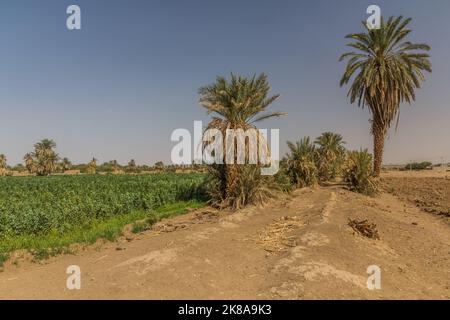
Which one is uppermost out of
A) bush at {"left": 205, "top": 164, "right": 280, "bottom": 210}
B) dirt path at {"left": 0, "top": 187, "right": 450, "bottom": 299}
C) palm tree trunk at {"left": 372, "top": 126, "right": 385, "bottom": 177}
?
palm tree trunk at {"left": 372, "top": 126, "right": 385, "bottom": 177}

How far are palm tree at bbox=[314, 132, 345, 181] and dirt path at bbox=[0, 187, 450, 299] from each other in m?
19.4

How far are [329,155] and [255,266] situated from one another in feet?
95.3

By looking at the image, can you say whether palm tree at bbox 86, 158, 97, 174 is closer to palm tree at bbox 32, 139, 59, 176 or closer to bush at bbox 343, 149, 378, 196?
palm tree at bbox 32, 139, 59, 176

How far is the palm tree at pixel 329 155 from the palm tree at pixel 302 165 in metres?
5.77

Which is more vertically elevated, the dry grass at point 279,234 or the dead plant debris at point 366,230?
the dead plant debris at point 366,230

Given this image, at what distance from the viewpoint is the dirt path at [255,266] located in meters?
6.28

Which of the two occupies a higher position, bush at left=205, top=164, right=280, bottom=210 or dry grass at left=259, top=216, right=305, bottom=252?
bush at left=205, top=164, right=280, bottom=210

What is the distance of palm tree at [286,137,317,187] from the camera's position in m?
25.3

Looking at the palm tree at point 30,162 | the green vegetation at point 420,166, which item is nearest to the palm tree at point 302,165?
the green vegetation at point 420,166

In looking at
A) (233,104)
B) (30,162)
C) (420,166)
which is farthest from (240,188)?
(30,162)

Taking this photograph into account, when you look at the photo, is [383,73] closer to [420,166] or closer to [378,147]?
[378,147]

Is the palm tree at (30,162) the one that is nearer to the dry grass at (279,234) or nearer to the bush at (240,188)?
the bush at (240,188)

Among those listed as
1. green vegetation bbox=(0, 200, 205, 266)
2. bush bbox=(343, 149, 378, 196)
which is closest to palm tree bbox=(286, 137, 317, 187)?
bush bbox=(343, 149, 378, 196)

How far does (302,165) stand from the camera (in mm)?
25234
